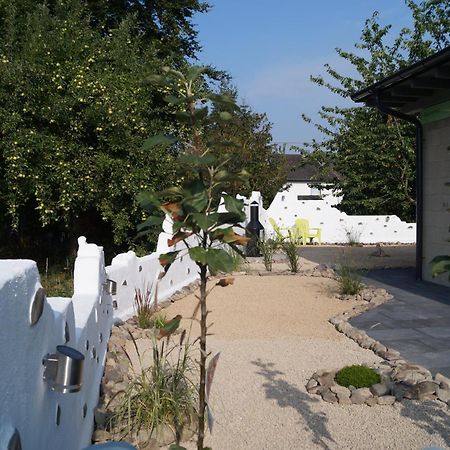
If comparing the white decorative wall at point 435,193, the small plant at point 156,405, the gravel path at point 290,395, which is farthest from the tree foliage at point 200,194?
the white decorative wall at point 435,193

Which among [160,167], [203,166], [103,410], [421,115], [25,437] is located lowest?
[103,410]

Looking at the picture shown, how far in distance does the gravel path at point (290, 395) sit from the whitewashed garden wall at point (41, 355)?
98 centimetres

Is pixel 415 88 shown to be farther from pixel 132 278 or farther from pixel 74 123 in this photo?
pixel 74 123

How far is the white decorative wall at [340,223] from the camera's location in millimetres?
19312

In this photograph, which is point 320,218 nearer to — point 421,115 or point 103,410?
point 421,115

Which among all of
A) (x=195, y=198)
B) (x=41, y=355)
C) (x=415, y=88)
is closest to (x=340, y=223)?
(x=415, y=88)

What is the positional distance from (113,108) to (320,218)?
39.0 ft

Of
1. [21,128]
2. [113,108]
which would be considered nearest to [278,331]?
[113,108]

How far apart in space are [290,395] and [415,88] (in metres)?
5.89

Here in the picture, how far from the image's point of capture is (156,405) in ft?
11.6

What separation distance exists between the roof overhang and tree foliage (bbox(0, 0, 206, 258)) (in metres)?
4.01

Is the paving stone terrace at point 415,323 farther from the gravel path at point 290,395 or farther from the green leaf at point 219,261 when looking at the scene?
the green leaf at point 219,261

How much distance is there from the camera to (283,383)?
463cm

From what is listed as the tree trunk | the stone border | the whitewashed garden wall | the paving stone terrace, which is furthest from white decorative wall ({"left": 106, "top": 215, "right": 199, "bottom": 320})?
the tree trunk
